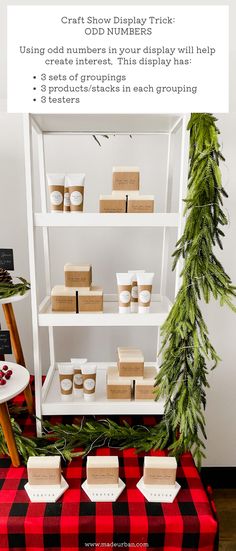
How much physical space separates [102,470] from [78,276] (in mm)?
678

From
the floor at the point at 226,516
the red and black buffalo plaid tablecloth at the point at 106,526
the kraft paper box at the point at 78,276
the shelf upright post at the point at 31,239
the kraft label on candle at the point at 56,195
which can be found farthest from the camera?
the floor at the point at 226,516

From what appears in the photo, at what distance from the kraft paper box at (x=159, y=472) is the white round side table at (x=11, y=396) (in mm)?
471

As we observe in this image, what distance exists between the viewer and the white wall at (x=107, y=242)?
169 cm

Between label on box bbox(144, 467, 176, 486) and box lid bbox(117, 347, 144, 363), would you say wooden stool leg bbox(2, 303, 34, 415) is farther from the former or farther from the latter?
label on box bbox(144, 467, 176, 486)

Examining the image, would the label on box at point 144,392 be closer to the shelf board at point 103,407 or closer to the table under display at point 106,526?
the shelf board at point 103,407

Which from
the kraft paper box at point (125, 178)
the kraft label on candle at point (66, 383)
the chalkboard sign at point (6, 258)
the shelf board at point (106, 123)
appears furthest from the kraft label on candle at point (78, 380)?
the shelf board at point (106, 123)

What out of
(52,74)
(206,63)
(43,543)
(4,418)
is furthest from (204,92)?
(43,543)

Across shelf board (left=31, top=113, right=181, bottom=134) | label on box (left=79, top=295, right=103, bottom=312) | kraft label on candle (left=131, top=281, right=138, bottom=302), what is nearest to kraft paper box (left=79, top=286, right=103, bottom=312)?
label on box (left=79, top=295, right=103, bottom=312)

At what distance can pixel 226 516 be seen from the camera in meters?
1.86

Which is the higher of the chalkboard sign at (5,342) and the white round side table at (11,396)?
the chalkboard sign at (5,342)

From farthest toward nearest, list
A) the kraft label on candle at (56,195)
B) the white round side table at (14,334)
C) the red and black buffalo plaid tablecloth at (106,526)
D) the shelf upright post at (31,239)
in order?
the white round side table at (14,334) → the kraft label on candle at (56,195) → the shelf upright post at (31,239) → the red and black buffalo plaid tablecloth at (106,526)

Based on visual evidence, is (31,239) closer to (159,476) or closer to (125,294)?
(125,294)

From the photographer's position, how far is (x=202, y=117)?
115cm

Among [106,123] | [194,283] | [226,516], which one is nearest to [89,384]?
[194,283]
